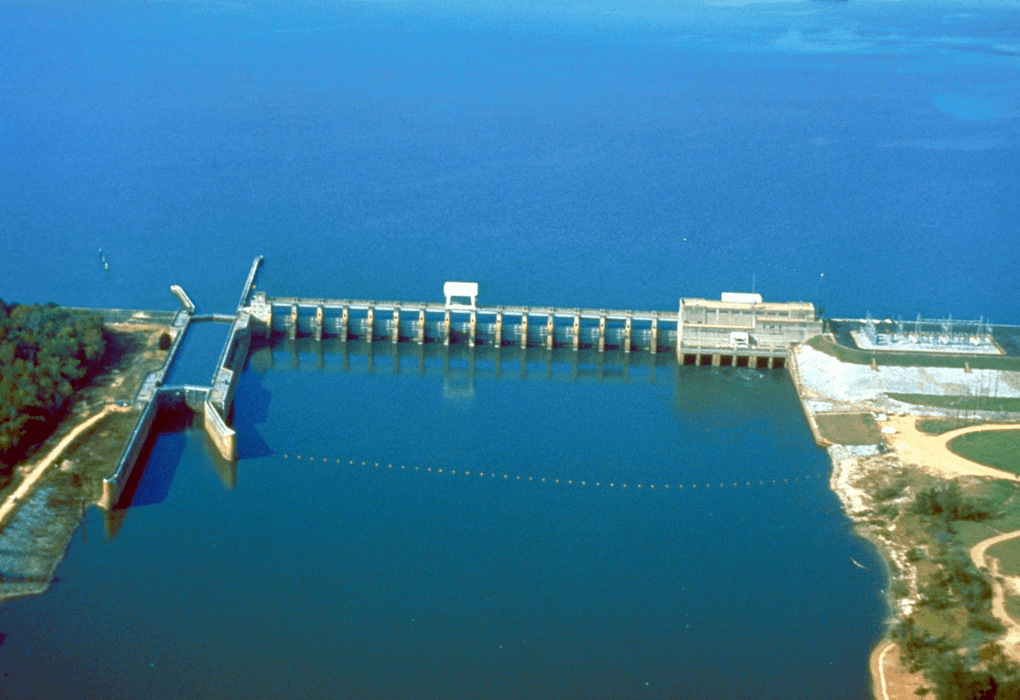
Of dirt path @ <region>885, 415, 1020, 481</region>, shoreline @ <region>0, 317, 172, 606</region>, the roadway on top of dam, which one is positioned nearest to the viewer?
Result: shoreline @ <region>0, 317, 172, 606</region>

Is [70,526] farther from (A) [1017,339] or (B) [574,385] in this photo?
(A) [1017,339]

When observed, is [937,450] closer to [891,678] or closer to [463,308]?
[891,678]

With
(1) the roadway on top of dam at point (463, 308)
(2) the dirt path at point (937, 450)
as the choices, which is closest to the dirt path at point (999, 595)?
(2) the dirt path at point (937, 450)

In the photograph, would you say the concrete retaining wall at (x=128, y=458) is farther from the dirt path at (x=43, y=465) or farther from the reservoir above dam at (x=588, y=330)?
the reservoir above dam at (x=588, y=330)

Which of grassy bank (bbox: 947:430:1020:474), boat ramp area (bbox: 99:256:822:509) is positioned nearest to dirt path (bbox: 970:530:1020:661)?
grassy bank (bbox: 947:430:1020:474)

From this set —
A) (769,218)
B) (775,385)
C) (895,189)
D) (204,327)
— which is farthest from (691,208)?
(204,327)

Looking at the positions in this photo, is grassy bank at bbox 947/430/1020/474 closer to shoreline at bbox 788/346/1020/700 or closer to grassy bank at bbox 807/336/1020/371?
shoreline at bbox 788/346/1020/700
